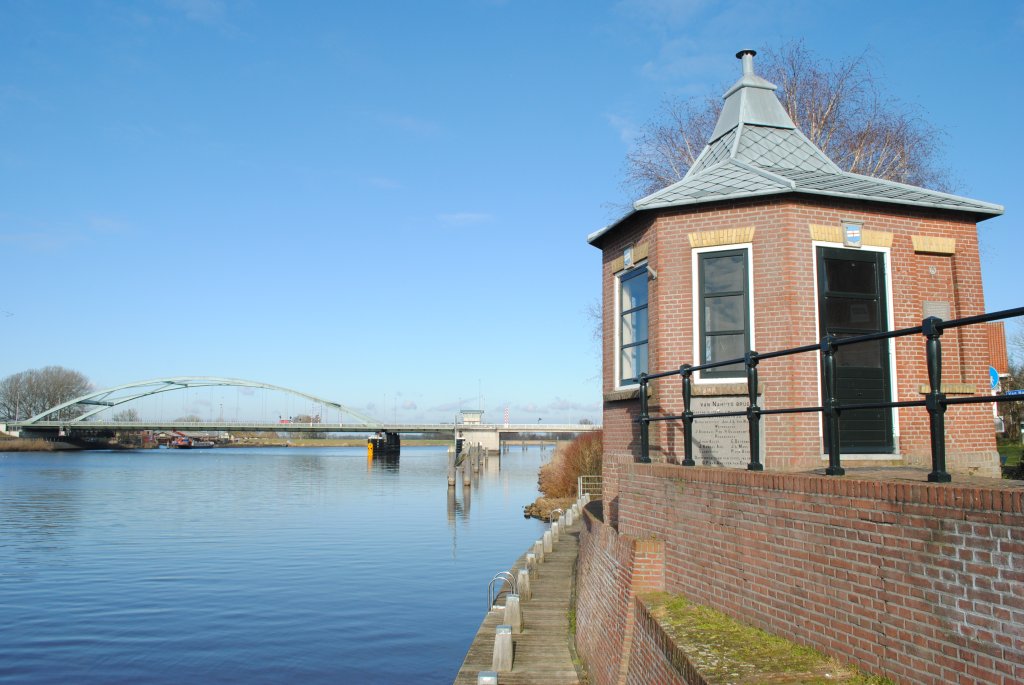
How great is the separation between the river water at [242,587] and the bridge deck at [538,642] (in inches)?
87.8

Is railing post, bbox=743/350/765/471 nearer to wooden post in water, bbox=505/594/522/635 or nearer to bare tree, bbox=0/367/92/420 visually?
wooden post in water, bbox=505/594/522/635

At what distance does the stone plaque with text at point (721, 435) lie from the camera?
33.3 feet

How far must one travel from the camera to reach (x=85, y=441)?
135 m

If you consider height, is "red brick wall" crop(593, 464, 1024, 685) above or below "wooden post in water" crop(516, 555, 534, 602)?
above

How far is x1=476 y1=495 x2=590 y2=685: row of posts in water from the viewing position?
41.1 ft

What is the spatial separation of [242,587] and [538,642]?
43.5ft

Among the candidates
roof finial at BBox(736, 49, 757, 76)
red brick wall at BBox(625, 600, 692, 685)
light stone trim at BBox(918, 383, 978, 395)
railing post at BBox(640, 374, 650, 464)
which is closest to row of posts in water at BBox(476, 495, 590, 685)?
red brick wall at BBox(625, 600, 692, 685)

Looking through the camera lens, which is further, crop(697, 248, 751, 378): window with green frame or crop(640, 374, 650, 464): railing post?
crop(697, 248, 751, 378): window with green frame

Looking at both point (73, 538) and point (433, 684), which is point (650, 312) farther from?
point (73, 538)

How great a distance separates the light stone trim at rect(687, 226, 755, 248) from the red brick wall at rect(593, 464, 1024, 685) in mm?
3730

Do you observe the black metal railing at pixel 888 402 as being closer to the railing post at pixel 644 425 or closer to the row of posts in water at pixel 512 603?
the railing post at pixel 644 425

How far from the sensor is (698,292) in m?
10.6

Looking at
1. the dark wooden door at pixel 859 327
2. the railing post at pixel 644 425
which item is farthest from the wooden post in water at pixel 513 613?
the dark wooden door at pixel 859 327

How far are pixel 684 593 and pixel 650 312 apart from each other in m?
4.43
